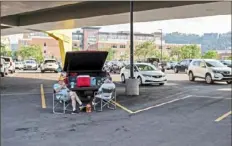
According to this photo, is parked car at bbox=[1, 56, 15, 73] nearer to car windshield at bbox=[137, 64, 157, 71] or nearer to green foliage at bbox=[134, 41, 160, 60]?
car windshield at bbox=[137, 64, 157, 71]

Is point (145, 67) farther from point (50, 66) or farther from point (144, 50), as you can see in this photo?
point (144, 50)

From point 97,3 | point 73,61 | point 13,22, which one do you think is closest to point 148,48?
point 13,22

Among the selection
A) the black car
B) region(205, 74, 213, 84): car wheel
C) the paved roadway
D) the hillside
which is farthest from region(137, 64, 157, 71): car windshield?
the hillside

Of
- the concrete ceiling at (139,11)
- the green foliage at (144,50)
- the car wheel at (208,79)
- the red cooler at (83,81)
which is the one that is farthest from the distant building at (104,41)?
the red cooler at (83,81)

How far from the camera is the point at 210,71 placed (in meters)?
24.1

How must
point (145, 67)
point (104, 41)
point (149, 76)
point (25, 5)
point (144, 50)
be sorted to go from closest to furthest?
1. point (149, 76)
2. point (25, 5)
3. point (145, 67)
4. point (144, 50)
5. point (104, 41)

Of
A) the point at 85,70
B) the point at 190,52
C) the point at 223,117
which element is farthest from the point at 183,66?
the point at 190,52

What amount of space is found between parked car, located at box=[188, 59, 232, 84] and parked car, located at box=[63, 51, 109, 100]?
11.4 metres

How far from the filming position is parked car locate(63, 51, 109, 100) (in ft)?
44.3

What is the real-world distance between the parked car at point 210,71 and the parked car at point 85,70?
11350 mm

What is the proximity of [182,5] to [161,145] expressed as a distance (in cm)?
1494

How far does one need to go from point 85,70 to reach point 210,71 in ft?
39.0

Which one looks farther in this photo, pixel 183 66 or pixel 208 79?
pixel 183 66

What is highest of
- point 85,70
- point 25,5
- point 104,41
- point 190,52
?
point 104,41
